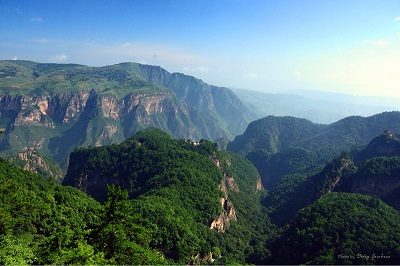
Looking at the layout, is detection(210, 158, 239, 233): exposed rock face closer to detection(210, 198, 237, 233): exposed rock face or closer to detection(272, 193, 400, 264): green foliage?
detection(210, 198, 237, 233): exposed rock face

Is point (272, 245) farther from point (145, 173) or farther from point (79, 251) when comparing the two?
point (79, 251)

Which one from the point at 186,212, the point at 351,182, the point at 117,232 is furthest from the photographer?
the point at 351,182

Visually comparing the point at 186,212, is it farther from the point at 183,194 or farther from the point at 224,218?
the point at 224,218

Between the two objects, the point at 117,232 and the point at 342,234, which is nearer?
the point at 117,232

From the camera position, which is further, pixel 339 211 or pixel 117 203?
pixel 339 211

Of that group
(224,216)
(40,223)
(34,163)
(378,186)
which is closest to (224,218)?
(224,216)

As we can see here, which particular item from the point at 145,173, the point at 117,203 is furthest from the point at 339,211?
the point at 117,203

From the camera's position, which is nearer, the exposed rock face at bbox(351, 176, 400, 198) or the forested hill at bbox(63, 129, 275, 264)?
the forested hill at bbox(63, 129, 275, 264)

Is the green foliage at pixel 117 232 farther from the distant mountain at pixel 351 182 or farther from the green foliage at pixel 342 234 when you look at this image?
Result: the distant mountain at pixel 351 182

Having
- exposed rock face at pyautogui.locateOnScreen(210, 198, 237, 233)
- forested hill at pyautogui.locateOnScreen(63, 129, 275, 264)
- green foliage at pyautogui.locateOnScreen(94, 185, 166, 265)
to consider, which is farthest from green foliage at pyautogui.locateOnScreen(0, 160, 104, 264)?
exposed rock face at pyautogui.locateOnScreen(210, 198, 237, 233)
